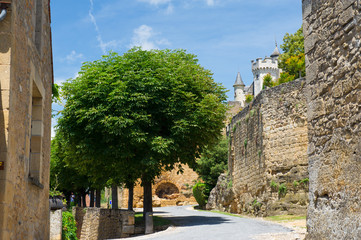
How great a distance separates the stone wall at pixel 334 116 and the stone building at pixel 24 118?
15.2 feet

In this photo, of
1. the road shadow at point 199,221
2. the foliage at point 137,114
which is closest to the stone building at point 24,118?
the foliage at point 137,114

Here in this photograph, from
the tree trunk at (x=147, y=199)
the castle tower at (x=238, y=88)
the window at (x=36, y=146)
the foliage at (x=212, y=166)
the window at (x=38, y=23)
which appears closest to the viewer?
the window at (x=36, y=146)

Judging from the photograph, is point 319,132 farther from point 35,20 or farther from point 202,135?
point 202,135

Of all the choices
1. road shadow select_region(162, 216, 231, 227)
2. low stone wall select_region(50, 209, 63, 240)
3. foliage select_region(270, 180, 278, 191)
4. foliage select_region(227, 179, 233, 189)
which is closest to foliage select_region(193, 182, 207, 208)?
foliage select_region(227, 179, 233, 189)

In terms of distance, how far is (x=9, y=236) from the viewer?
5.93m

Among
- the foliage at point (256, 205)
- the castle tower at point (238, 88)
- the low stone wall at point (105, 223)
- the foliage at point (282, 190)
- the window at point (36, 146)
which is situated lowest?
the low stone wall at point (105, 223)

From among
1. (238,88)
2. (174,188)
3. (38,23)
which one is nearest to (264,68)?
(238,88)

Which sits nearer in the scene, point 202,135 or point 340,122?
point 340,122

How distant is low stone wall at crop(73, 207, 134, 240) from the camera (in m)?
17.5

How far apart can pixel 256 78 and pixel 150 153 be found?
211ft

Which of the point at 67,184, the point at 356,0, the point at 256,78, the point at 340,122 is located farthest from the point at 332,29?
the point at 256,78

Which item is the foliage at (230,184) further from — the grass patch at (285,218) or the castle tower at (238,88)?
the castle tower at (238,88)

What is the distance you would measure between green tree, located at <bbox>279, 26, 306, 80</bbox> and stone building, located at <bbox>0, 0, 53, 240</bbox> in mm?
29057

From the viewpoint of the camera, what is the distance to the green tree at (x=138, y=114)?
17344 mm
